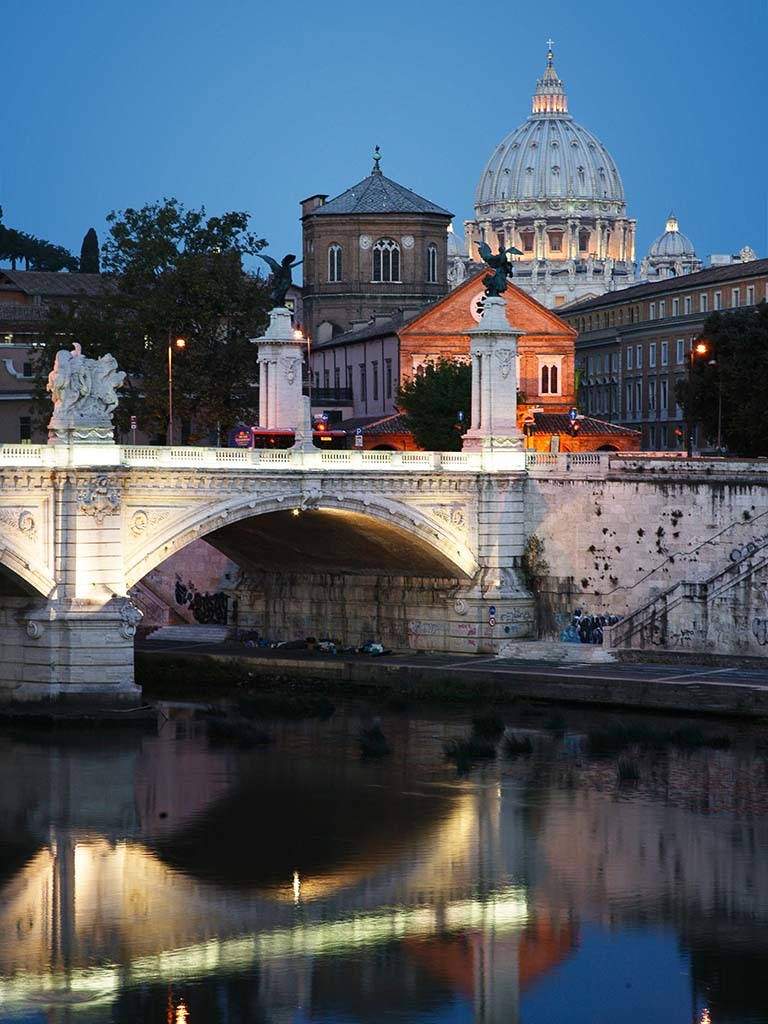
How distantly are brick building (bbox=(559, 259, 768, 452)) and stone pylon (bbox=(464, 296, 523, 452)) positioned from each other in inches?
1438

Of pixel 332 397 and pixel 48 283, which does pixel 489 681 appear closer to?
pixel 332 397

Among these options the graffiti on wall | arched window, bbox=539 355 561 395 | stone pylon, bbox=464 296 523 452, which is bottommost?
the graffiti on wall

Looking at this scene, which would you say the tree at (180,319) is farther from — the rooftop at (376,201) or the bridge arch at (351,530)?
the rooftop at (376,201)

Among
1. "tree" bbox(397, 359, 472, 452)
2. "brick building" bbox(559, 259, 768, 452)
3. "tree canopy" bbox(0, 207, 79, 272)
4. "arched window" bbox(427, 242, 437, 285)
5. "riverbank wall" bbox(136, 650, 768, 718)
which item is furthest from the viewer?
"tree canopy" bbox(0, 207, 79, 272)

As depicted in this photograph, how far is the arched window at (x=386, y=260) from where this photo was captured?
11169cm

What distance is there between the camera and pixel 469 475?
61.9 metres

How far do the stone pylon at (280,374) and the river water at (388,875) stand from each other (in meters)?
13.7

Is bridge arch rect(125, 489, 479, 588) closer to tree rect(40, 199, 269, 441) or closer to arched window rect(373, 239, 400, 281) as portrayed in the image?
tree rect(40, 199, 269, 441)

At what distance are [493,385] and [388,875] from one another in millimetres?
24331

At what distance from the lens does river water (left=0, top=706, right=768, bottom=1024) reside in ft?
111

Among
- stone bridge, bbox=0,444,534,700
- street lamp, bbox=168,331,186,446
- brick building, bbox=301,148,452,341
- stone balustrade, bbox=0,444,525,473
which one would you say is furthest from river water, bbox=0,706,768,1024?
brick building, bbox=301,148,452,341

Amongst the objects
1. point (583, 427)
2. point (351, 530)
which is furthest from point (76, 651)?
point (583, 427)

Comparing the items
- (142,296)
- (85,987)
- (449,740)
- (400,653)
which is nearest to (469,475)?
(400,653)

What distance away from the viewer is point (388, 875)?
4078 centimetres
